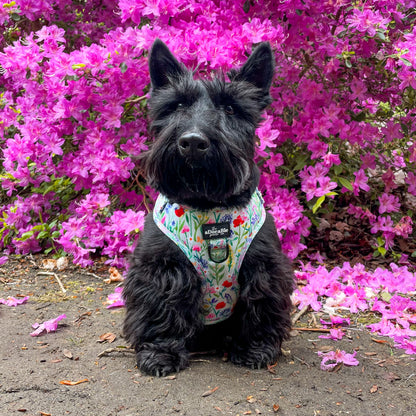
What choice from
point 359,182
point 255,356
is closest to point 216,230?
point 255,356

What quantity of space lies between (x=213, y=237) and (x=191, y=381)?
660mm

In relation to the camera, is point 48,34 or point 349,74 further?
point 349,74

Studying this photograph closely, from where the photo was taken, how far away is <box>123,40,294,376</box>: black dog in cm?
241

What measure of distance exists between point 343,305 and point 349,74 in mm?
1951

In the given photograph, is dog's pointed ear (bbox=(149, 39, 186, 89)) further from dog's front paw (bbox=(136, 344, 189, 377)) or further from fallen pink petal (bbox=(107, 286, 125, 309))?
fallen pink petal (bbox=(107, 286, 125, 309))

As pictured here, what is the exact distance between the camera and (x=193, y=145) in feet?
7.40

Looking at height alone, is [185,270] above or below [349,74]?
below

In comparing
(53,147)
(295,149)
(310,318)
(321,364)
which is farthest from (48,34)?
(321,364)

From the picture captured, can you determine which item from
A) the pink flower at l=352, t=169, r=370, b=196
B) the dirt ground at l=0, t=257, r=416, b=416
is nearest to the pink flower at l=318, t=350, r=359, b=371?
the dirt ground at l=0, t=257, r=416, b=416

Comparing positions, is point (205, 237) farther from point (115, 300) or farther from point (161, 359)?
point (115, 300)

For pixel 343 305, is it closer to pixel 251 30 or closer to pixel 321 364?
pixel 321 364

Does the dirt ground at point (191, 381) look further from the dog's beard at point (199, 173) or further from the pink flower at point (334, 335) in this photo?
the dog's beard at point (199, 173)

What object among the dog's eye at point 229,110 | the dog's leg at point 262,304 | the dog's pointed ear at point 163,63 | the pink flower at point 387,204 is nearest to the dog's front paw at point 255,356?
the dog's leg at point 262,304

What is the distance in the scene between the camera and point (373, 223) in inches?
181
